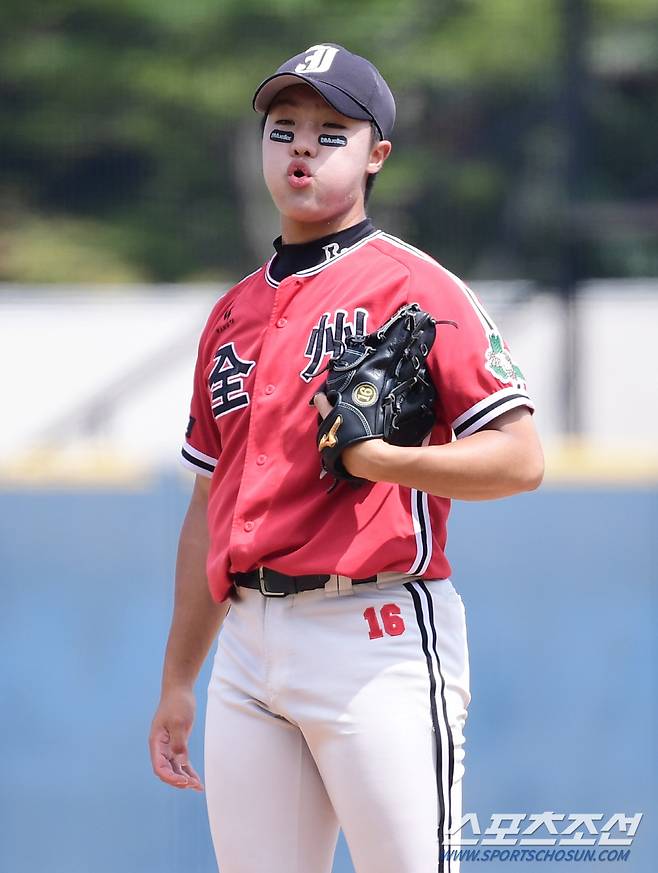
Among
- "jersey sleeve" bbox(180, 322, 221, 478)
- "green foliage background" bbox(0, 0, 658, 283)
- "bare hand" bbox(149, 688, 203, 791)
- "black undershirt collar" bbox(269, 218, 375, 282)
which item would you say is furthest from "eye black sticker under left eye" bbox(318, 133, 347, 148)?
"green foliage background" bbox(0, 0, 658, 283)

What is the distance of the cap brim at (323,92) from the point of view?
1.78 meters

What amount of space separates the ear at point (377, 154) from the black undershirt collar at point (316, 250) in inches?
3.1

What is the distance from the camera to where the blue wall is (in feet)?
10.1

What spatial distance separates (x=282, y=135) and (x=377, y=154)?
0.50ft

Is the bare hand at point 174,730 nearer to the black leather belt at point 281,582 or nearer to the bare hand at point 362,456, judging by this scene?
the black leather belt at point 281,582

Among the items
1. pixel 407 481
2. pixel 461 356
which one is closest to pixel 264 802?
pixel 407 481

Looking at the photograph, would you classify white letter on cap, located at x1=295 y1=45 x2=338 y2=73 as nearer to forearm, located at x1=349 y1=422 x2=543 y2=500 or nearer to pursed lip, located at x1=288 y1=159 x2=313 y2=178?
pursed lip, located at x1=288 y1=159 x2=313 y2=178

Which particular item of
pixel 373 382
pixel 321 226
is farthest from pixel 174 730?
pixel 321 226

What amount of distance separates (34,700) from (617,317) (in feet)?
8.90

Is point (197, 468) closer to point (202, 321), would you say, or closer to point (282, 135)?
point (282, 135)

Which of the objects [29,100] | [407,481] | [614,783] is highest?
[29,100]

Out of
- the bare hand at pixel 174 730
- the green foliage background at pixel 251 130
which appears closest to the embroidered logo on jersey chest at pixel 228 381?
the bare hand at pixel 174 730

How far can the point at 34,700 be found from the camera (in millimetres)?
3162

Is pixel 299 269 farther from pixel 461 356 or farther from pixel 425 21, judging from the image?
pixel 425 21
